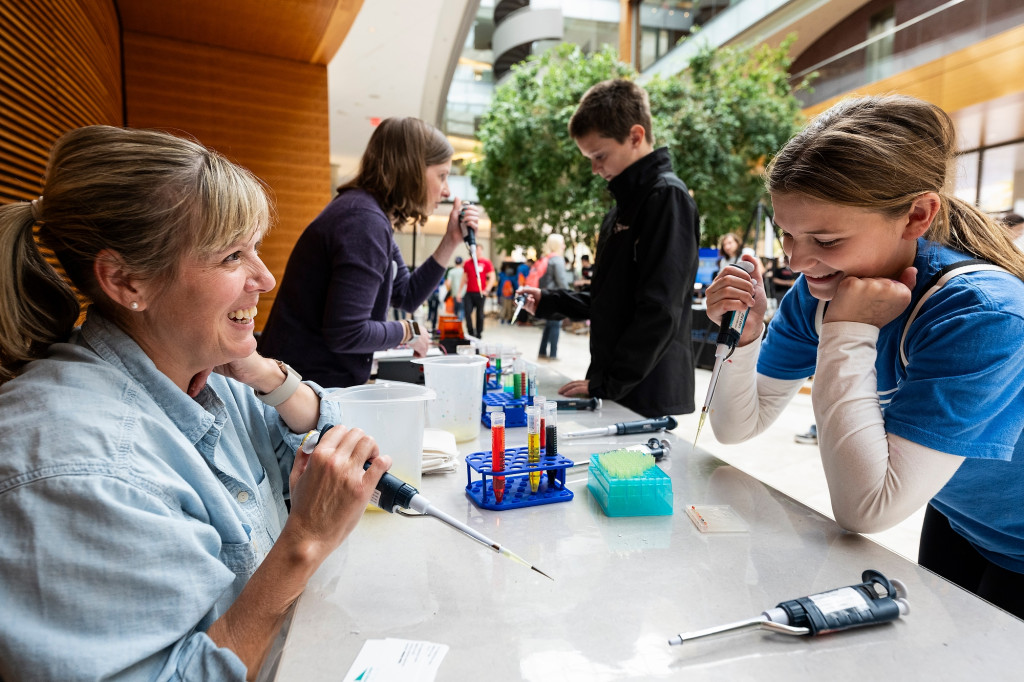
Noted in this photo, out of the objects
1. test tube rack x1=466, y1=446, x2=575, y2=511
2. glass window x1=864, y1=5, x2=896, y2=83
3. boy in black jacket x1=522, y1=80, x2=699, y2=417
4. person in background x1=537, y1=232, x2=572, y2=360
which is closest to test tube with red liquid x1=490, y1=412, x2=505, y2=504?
test tube rack x1=466, y1=446, x2=575, y2=511

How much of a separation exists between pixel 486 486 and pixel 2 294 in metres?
0.80

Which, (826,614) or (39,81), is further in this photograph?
(39,81)

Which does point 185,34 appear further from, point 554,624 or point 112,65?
point 554,624

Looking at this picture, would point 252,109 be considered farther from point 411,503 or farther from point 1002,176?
point 1002,176

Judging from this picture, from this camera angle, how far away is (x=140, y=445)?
725mm

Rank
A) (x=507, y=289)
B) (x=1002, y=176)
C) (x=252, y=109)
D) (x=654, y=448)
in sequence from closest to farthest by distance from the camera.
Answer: (x=654, y=448) < (x=252, y=109) < (x=1002, y=176) < (x=507, y=289)

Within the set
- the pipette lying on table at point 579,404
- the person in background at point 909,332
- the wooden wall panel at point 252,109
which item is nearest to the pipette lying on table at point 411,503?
the person in background at point 909,332

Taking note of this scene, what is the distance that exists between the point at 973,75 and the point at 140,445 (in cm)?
1091

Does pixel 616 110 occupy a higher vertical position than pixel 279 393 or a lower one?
higher

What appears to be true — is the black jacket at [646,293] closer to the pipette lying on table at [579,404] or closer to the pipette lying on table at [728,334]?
the pipette lying on table at [579,404]

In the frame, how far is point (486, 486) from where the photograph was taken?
1149 mm

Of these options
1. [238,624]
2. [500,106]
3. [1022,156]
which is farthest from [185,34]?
[1022,156]

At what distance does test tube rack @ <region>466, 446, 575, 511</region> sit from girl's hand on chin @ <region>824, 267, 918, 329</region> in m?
0.57

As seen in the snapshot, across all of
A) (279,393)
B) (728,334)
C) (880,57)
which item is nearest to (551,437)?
(728,334)
